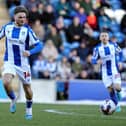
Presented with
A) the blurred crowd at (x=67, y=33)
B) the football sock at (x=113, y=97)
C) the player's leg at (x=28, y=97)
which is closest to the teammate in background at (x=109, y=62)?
the football sock at (x=113, y=97)

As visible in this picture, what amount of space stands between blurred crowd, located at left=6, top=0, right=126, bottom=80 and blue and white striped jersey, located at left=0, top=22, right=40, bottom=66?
28.3 ft

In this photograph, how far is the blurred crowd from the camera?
20391mm

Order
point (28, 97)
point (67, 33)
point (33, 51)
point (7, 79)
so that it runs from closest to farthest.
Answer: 1. point (33, 51)
2. point (7, 79)
3. point (28, 97)
4. point (67, 33)

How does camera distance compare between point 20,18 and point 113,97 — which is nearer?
point 20,18

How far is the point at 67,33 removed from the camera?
70.8ft

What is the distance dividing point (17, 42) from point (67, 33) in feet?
34.1

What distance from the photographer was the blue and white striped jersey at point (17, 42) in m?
11.2

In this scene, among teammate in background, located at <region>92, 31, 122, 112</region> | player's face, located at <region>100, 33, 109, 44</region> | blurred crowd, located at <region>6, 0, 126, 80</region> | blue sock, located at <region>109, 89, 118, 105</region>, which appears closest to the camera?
blue sock, located at <region>109, 89, 118, 105</region>

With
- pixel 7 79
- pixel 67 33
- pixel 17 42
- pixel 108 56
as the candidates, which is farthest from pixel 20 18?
pixel 67 33

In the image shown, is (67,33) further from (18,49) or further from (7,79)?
(7,79)

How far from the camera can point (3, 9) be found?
73.5 feet

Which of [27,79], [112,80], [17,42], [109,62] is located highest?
[17,42]

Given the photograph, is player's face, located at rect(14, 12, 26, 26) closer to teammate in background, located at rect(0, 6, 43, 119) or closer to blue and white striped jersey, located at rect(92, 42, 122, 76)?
teammate in background, located at rect(0, 6, 43, 119)

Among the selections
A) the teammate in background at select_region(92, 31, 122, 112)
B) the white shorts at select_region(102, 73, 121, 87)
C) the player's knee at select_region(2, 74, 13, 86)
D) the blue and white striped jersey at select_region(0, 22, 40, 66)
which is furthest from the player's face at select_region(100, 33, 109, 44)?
the player's knee at select_region(2, 74, 13, 86)
